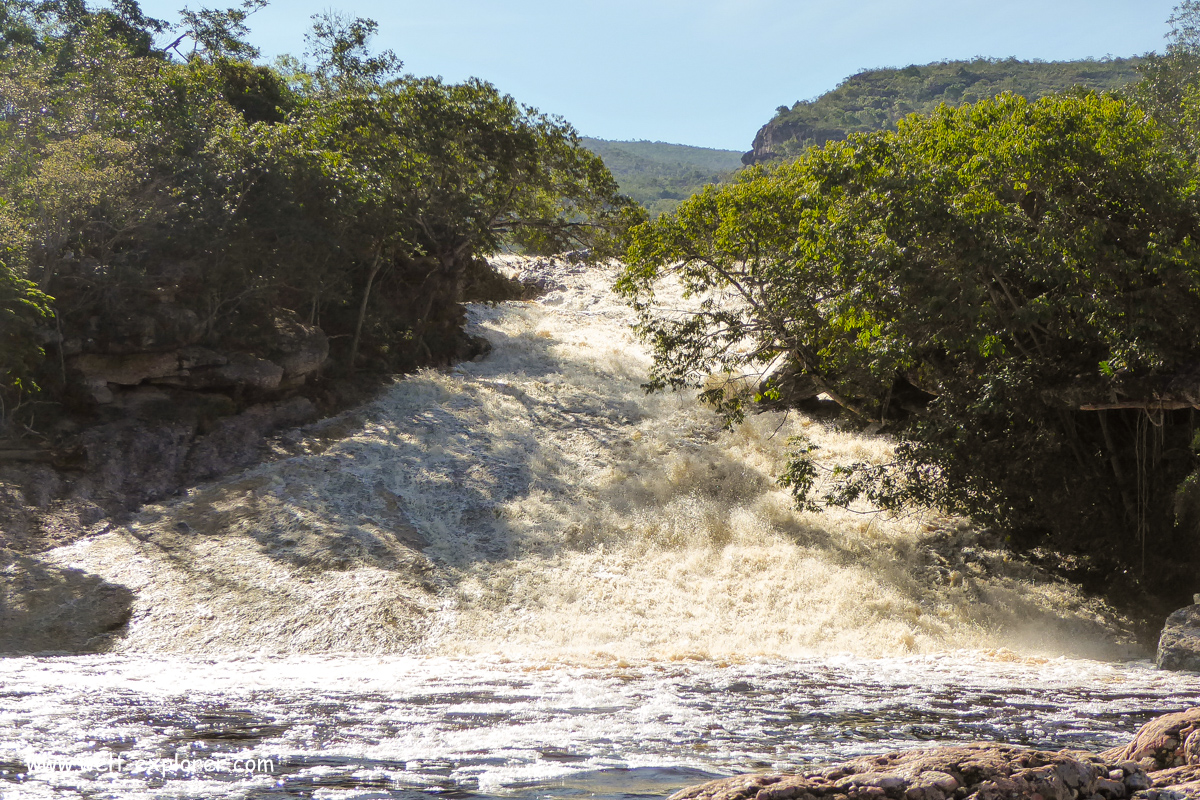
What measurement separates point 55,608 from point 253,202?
33.8 feet

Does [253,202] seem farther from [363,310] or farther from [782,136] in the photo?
[782,136]

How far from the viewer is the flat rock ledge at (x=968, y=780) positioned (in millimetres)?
4105

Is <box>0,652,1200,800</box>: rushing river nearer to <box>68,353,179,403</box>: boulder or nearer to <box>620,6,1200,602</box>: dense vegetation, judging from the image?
<box>620,6,1200,602</box>: dense vegetation

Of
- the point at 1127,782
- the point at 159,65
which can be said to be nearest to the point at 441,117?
the point at 159,65

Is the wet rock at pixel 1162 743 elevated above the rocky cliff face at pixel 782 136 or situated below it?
below

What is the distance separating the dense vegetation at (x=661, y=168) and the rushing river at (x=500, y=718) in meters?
85.0

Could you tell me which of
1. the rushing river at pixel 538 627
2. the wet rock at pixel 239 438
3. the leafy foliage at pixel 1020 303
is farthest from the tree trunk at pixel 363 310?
the leafy foliage at pixel 1020 303

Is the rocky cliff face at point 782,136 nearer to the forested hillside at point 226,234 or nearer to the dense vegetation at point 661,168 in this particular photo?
the dense vegetation at point 661,168

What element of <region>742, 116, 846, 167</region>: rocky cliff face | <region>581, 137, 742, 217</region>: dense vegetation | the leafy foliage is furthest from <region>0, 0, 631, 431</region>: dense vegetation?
<region>742, 116, 846, 167</region>: rocky cliff face

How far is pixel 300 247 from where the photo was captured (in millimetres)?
21312

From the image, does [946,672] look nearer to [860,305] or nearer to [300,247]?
[860,305]

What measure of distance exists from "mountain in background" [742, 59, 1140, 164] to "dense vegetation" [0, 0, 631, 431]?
87.3 metres

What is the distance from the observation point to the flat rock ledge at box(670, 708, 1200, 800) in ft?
13.5

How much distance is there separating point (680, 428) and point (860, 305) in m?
9.07
